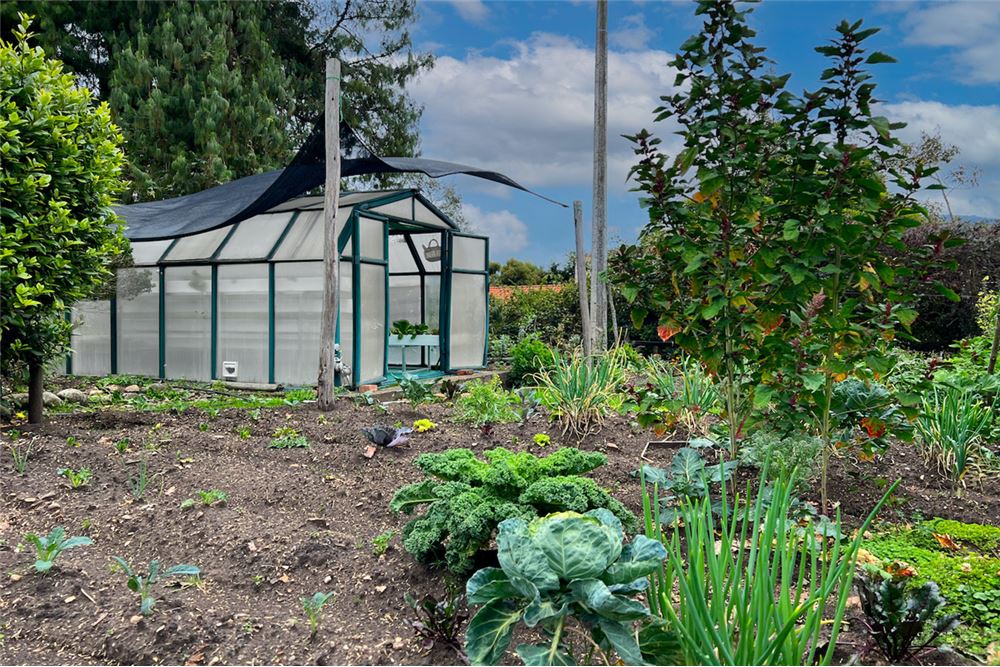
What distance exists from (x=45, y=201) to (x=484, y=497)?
3.85 metres

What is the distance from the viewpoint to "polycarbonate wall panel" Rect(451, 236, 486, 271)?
11023mm

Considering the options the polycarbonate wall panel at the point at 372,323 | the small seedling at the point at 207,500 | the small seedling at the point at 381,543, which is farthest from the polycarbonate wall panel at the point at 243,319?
the small seedling at the point at 381,543

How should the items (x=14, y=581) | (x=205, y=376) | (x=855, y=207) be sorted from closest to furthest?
(x=14, y=581)
(x=855, y=207)
(x=205, y=376)

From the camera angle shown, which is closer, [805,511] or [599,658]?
[599,658]

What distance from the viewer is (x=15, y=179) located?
4.43 m

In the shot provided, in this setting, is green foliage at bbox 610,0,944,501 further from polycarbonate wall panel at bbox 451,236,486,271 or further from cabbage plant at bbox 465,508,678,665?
polycarbonate wall panel at bbox 451,236,486,271

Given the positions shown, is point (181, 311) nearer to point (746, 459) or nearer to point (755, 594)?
point (746, 459)

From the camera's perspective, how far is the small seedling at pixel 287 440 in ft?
14.9

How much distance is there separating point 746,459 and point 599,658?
1.81m

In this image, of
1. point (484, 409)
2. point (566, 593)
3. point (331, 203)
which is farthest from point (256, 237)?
point (566, 593)

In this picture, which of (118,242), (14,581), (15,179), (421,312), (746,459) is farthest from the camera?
(421,312)

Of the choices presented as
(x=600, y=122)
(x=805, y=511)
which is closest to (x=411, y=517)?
(x=805, y=511)

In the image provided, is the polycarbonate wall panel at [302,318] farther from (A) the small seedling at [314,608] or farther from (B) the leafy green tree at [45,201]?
(A) the small seedling at [314,608]

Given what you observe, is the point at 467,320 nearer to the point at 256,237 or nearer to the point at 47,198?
the point at 256,237
